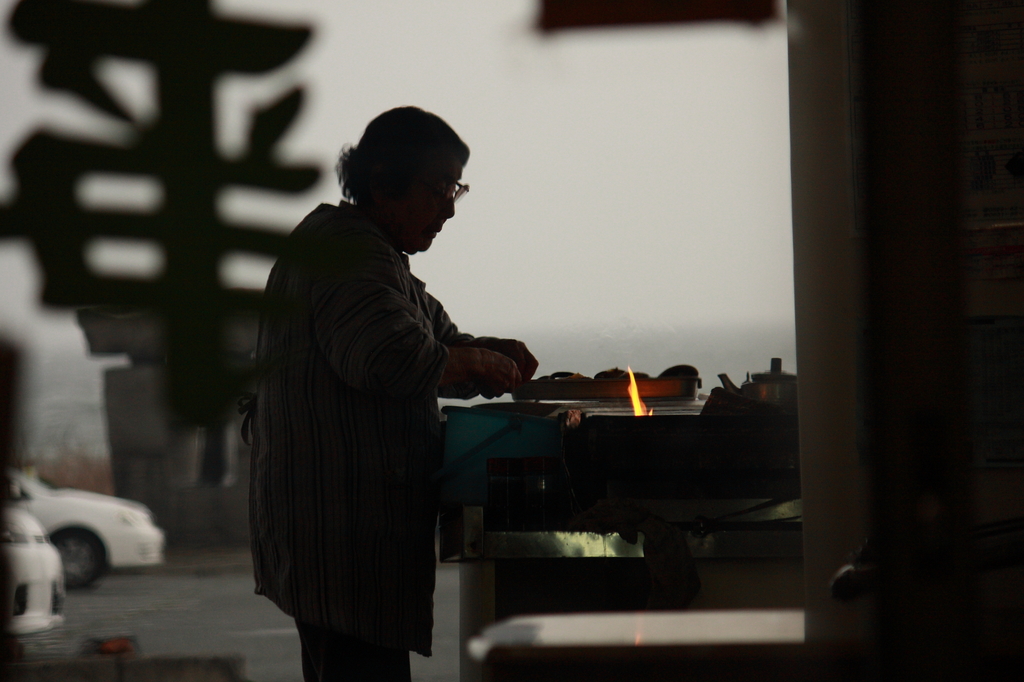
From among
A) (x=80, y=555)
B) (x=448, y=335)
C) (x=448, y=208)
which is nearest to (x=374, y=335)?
(x=448, y=208)

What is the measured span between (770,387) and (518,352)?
440 mm

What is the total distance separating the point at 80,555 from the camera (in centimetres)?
698

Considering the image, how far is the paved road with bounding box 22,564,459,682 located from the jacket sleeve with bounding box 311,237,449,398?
269 cm

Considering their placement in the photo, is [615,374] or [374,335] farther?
[615,374]

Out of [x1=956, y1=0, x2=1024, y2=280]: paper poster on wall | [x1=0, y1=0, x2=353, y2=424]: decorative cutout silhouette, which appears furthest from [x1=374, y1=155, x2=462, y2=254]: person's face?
[x1=0, y1=0, x2=353, y2=424]: decorative cutout silhouette

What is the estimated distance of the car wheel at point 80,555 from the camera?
6582mm

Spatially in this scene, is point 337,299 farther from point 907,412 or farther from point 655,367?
point 907,412

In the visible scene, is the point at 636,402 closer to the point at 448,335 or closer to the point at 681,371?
the point at 681,371

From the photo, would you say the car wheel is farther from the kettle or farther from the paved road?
the kettle

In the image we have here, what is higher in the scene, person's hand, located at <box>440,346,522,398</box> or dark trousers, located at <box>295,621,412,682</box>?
person's hand, located at <box>440,346,522,398</box>

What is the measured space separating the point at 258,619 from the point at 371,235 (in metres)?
5.02

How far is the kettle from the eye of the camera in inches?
60.4

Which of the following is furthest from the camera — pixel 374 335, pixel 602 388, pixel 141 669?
pixel 141 669

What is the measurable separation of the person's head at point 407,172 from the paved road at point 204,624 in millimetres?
2689
